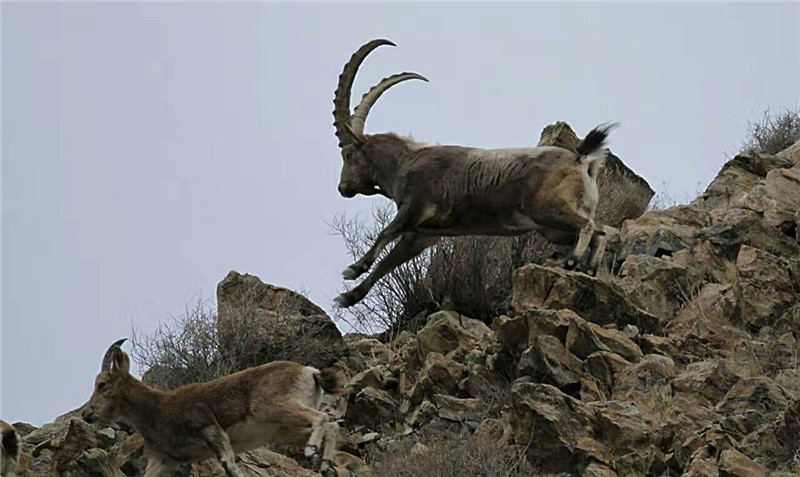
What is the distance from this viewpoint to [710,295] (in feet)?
48.9

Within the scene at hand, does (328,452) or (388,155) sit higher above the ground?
(388,155)

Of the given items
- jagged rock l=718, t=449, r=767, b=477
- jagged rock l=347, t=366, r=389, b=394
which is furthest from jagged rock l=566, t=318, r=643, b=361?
jagged rock l=718, t=449, r=767, b=477

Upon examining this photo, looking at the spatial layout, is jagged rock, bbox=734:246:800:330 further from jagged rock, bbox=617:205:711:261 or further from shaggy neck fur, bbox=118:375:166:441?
shaggy neck fur, bbox=118:375:166:441

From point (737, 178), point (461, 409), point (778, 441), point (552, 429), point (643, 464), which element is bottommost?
point (778, 441)

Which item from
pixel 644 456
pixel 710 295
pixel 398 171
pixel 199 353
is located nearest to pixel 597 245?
pixel 710 295

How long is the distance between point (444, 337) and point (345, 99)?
278 centimetres

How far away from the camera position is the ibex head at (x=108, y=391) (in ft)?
42.8

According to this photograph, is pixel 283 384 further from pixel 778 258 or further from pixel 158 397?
pixel 778 258

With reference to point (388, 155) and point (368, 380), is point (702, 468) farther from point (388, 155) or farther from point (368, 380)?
point (388, 155)

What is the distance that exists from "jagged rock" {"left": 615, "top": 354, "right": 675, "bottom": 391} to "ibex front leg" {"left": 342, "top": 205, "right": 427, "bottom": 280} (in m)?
2.99

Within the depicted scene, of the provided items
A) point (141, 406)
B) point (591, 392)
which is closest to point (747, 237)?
point (591, 392)

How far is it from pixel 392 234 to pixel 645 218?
147 inches

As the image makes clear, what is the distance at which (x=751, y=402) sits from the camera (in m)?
12.1

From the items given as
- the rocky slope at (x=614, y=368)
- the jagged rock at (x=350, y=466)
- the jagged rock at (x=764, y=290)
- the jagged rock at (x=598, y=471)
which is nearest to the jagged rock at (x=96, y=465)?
the rocky slope at (x=614, y=368)
